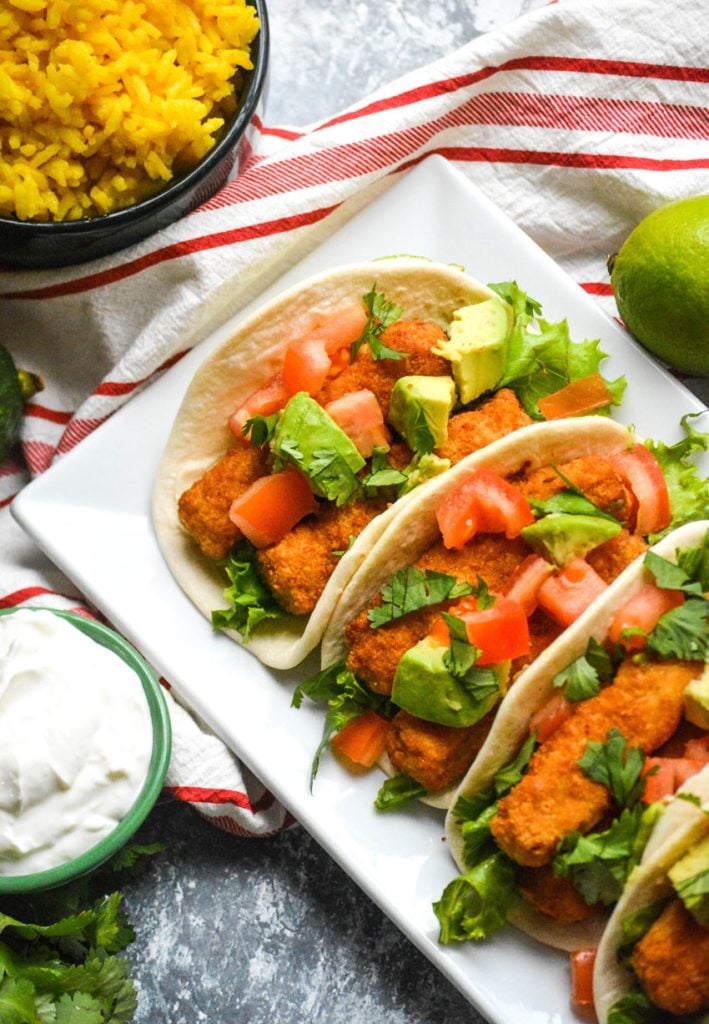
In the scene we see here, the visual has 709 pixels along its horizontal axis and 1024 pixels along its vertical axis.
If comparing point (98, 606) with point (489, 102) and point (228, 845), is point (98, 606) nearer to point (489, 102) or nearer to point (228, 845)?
point (228, 845)

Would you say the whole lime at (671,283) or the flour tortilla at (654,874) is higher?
the whole lime at (671,283)

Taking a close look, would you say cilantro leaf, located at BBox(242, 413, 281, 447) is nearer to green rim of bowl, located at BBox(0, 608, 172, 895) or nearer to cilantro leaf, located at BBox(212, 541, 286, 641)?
cilantro leaf, located at BBox(212, 541, 286, 641)

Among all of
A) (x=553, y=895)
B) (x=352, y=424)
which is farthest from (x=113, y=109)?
(x=553, y=895)

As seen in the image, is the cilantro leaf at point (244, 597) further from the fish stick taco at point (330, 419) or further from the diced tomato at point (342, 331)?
the diced tomato at point (342, 331)

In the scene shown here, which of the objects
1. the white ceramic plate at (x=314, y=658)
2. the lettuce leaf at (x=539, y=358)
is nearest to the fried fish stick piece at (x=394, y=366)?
the lettuce leaf at (x=539, y=358)

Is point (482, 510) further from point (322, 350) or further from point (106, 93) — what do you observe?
point (106, 93)

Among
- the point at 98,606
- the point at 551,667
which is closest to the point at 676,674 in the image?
the point at 551,667
